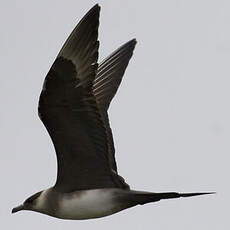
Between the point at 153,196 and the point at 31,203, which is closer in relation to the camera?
the point at 153,196

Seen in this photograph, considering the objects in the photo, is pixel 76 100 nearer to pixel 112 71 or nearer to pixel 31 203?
pixel 31 203

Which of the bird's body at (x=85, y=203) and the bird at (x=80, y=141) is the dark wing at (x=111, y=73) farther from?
the bird's body at (x=85, y=203)

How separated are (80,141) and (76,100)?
24.4 inches

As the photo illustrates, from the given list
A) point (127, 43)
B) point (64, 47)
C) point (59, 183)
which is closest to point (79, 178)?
point (59, 183)

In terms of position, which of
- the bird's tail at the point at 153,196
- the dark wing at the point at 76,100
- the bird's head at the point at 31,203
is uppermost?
the dark wing at the point at 76,100

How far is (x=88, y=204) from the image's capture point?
35.9 ft

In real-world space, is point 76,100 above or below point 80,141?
above

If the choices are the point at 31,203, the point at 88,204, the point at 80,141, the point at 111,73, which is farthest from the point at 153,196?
the point at 111,73

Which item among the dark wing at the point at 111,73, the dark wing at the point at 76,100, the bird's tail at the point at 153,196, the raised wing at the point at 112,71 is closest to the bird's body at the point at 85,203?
the bird's tail at the point at 153,196

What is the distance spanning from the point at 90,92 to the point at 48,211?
175 centimetres

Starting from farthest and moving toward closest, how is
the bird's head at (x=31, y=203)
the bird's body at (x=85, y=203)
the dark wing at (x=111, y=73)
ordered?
1. the dark wing at (x=111, y=73)
2. the bird's head at (x=31, y=203)
3. the bird's body at (x=85, y=203)

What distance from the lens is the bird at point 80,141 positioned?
1025 cm

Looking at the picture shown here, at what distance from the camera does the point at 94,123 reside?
10.4 metres

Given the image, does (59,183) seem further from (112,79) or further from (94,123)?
(112,79)
